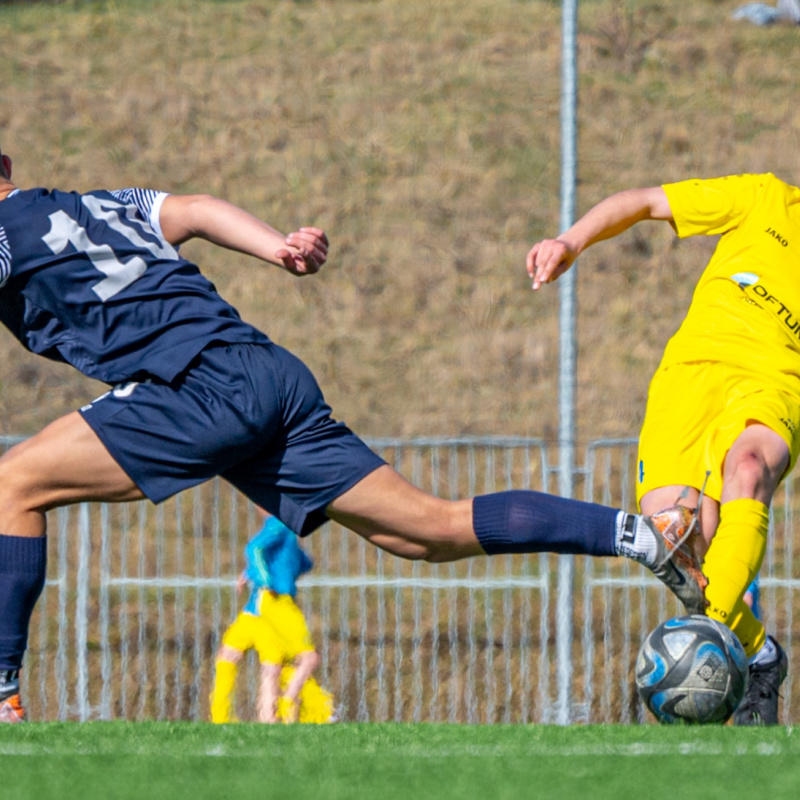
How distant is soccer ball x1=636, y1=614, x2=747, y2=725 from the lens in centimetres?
402

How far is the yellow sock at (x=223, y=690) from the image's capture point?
21.3 ft

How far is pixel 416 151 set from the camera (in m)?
11.1

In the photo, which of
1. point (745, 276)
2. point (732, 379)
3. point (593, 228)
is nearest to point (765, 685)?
point (732, 379)

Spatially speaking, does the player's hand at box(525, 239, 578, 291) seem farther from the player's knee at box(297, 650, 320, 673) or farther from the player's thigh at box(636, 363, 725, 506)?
the player's knee at box(297, 650, 320, 673)

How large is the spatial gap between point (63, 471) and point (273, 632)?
2.84 metres

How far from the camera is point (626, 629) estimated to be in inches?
292

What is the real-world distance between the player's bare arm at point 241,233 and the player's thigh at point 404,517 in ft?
2.02

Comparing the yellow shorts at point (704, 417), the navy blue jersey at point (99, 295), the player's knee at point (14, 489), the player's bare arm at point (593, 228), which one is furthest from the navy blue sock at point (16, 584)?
the yellow shorts at point (704, 417)

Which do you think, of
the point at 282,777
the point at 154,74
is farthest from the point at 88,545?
the point at 154,74

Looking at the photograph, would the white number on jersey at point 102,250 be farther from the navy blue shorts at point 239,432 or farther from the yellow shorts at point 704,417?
the yellow shorts at point 704,417

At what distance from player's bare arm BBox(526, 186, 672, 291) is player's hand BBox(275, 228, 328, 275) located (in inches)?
29.9

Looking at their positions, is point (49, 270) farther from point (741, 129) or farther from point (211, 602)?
point (741, 129)

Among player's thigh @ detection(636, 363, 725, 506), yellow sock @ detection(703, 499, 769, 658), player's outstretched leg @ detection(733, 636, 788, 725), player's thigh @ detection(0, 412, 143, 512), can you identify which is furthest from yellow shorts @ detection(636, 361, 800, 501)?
player's thigh @ detection(0, 412, 143, 512)

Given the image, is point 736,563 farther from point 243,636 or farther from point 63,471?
point 243,636
